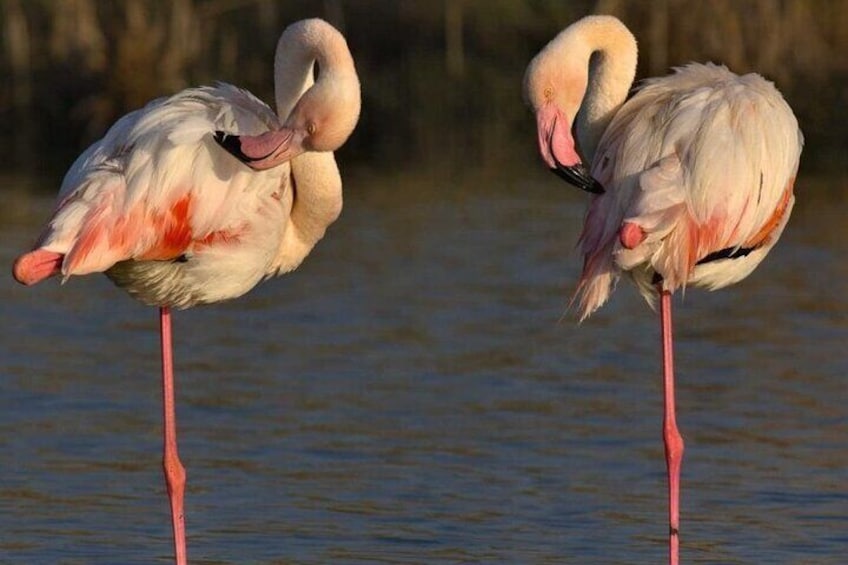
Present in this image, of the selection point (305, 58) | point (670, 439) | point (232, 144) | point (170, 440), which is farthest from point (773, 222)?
point (170, 440)

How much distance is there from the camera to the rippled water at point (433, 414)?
28.1 feet

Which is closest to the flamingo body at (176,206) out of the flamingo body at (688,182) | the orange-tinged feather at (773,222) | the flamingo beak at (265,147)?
the flamingo beak at (265,147)

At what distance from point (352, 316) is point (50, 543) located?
15.4ft

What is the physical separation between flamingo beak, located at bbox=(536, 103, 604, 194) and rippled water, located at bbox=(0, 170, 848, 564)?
65.2 inches

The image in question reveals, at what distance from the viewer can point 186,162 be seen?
7.27 m

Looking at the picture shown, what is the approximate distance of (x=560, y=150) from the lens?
298 inches

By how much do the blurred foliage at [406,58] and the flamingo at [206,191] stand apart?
391 inches

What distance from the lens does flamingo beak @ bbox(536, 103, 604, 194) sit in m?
7.50

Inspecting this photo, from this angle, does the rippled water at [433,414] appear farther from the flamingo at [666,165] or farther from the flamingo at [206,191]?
the flamingo at [206,191]

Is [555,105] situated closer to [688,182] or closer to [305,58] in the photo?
[688,182]

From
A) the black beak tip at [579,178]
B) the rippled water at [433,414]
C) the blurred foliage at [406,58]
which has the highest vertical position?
the black beak tip at [579,178]

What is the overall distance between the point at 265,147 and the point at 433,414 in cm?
378

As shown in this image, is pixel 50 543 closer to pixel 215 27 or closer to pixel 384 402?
pixel 384 402

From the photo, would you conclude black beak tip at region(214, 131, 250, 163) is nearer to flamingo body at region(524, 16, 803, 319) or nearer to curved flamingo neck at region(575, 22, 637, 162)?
flamingo body at region(524, 16, 803, 319)
